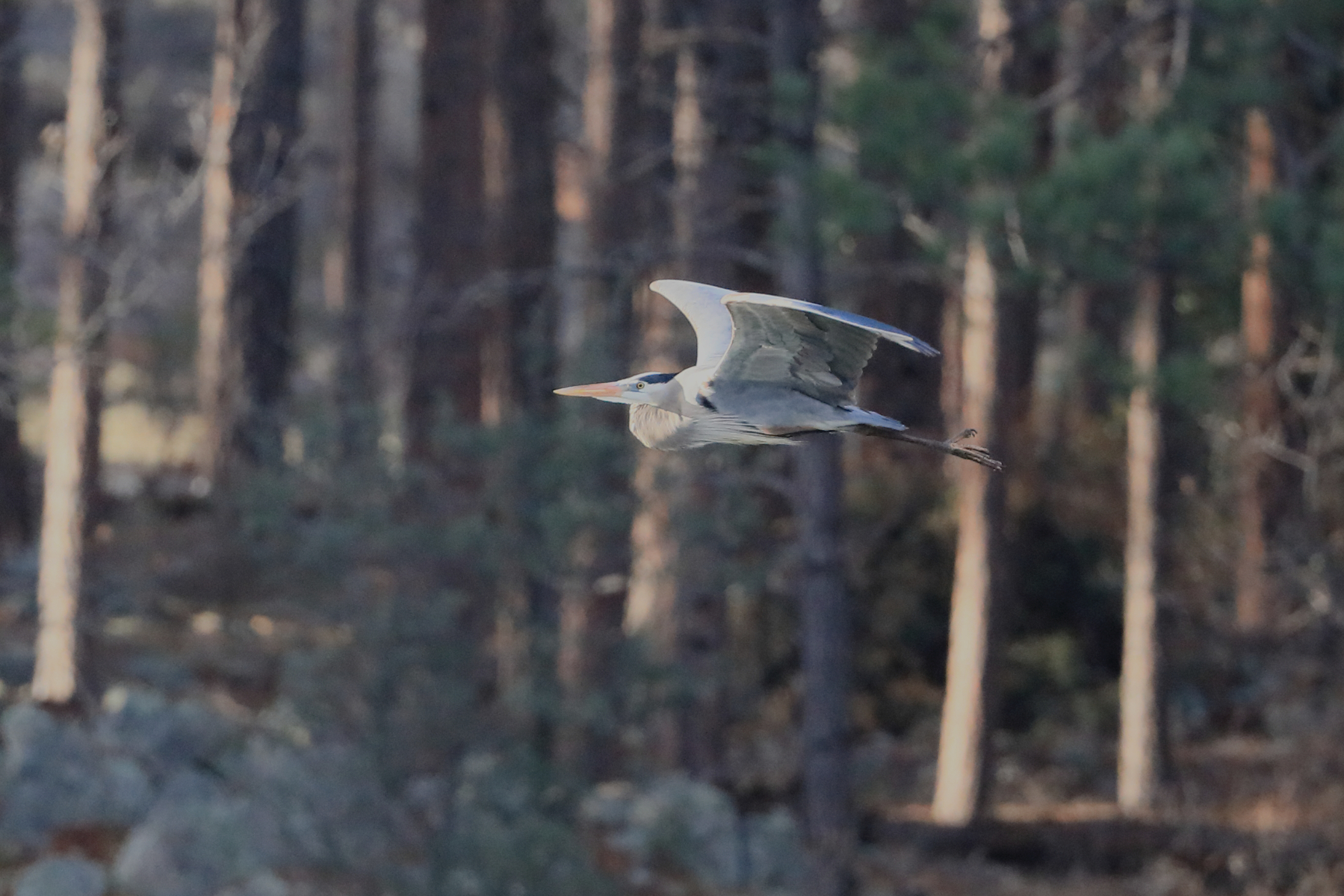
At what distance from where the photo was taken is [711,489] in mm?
13305

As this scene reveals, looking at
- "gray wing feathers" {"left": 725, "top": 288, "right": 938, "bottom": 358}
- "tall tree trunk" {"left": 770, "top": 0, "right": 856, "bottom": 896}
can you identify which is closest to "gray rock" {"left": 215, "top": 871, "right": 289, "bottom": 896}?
"tall tree trunk" {"left": 770, "top": 0, "right": 856, "bottom": 896}

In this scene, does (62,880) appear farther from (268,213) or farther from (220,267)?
(220,267)

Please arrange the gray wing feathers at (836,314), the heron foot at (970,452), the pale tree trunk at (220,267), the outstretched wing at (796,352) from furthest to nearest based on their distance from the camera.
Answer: the pale tree trunk at (220,267)
the heron foot at (970,452)
the outstretched wing at (796,352)
the gray wing feathers at (836,314)

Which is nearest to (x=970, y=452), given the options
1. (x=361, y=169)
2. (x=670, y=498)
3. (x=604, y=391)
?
(x=604, y=391)

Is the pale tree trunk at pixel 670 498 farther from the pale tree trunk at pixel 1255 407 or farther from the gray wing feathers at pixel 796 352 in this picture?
the gray wing feathers at pixel 796 352

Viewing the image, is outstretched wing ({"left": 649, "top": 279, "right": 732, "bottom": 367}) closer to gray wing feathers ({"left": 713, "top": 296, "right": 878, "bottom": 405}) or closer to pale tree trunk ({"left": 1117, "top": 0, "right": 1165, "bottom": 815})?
gray wing feathers ({"left": 713, "top": 296, "right": 878, "bottom": 405})

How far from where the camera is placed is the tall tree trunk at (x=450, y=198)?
15.5 meters

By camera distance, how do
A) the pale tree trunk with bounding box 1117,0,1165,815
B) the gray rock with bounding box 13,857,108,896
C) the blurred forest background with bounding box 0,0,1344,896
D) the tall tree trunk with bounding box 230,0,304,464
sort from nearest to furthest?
1. the gray rock with bounding box 13,857,108,896
2. the blurred forest background with bounding box 0,0,1344,896
3. the pale tree trunk with bounding box 1117,0,1165,815
4. the tall tree trunk with bounding box 230,0,304,464

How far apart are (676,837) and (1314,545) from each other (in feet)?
15.8

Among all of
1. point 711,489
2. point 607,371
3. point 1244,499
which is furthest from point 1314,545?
point 607,371

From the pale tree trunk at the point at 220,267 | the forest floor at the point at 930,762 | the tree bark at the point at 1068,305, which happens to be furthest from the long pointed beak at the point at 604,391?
the pale tree trunk at the point at 220,267

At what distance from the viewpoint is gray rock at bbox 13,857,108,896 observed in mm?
10469

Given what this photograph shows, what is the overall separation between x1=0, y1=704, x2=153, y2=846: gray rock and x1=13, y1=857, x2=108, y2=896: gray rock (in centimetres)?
66

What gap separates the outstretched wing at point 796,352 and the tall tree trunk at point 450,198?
1052 cm
